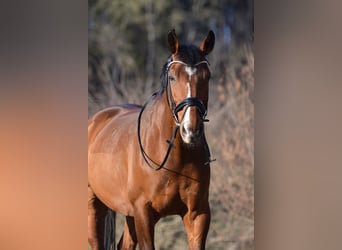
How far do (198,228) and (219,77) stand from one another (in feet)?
2.08

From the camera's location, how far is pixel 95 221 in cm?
203

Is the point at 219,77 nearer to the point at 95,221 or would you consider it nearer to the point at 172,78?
the point at 172,78

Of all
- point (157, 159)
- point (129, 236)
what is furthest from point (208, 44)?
point (129, 236)

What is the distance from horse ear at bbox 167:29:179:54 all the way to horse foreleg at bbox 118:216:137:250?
724mm

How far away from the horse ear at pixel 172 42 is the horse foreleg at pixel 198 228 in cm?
67

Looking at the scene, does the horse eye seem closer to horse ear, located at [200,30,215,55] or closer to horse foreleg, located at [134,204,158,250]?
horse ear, located at [200,30,215,55]

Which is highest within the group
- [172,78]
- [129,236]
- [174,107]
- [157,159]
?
[172,78]

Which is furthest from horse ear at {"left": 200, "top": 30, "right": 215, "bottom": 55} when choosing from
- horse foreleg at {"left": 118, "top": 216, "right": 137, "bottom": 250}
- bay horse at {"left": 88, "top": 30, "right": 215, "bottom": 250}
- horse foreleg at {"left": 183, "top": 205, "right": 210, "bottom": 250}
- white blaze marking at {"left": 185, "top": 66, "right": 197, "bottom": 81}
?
horse foreleg at {"left": 118, "top": 216, "right": 137, "bottom": 250}

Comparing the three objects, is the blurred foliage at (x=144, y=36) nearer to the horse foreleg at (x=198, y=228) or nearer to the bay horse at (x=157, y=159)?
the bay horse at (x=157, y=159)

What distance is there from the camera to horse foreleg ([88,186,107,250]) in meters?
2.02

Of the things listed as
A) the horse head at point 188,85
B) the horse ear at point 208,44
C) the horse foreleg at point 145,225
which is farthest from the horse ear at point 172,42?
the horse foreleg at point 145,225
